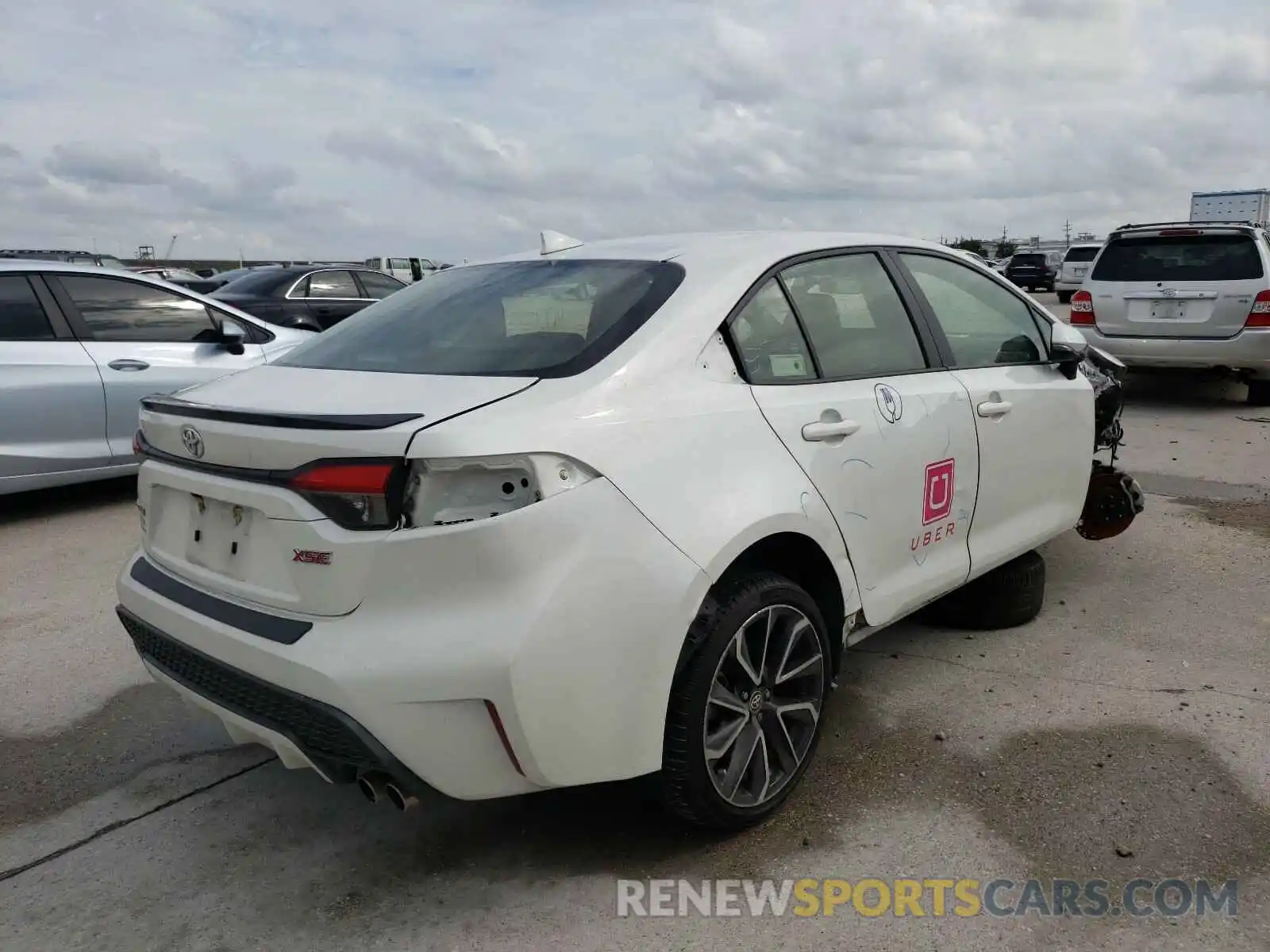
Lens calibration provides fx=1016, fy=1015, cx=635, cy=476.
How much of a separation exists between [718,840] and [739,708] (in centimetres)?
38

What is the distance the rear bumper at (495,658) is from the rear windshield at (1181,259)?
8.66 m

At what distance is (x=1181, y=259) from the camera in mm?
9297

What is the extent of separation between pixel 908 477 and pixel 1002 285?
139cm

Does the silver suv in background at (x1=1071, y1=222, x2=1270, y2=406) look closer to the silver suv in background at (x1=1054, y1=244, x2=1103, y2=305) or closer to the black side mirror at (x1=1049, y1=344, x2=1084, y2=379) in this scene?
the black side mirror at (x1=1049, y1=344, x2=1084, y2=379)

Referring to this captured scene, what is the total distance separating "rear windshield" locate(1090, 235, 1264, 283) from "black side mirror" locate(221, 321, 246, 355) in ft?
25.5

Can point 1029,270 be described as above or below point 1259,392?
above

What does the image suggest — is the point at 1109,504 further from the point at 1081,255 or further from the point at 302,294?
the point at 1081,255

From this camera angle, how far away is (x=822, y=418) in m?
2.84

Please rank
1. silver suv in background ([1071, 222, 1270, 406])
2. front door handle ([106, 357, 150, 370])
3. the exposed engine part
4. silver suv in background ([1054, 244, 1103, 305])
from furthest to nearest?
silver suv in background ([1054, 244, 1103, 305]) → silver suv in background ([1071, 222, 1270, 406]) → front door handle ([106, 357, 150, 370]) → the exposed engine part

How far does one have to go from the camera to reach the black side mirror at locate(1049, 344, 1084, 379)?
406 cm

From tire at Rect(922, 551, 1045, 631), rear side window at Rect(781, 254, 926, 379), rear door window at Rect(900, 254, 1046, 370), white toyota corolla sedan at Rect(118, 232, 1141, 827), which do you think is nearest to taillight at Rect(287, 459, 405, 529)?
white toyota corolla sedan at Rect(118, 232, 1141, 827)

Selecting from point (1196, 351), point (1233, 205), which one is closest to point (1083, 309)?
point (1196, 351)

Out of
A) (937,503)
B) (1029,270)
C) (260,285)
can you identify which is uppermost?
(260,285)

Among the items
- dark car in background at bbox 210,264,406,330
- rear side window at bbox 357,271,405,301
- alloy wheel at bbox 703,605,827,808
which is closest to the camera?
alloy wheel at bbox 703,605,827,808
